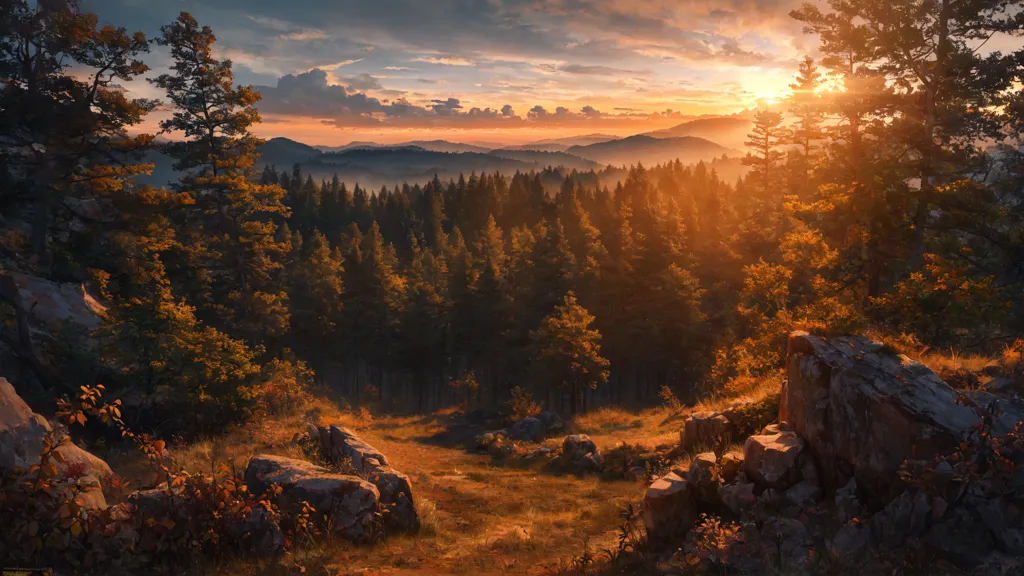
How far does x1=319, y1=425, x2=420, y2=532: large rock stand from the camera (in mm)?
10883

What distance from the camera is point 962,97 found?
23.8 meters

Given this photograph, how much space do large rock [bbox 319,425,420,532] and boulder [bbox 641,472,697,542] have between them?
4731mm

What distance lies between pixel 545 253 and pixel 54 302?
1406 inches

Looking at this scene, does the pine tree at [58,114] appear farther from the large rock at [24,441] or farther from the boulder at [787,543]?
the boulder at [787,543]

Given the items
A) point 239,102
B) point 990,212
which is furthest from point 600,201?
point 990,212

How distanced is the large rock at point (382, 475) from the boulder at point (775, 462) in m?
6.40

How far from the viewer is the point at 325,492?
395 inches

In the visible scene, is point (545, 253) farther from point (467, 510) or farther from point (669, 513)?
point (669, 513)

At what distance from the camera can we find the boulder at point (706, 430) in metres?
12.8

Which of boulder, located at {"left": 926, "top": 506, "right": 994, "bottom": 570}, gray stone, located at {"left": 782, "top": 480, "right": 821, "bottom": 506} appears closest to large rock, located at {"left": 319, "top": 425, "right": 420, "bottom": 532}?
gray stone, located at {"left": 782, "top": 480, "right": 821, "bottom": 506}

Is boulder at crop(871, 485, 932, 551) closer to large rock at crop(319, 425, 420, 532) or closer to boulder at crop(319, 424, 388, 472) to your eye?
large rock at crop(319, 425, 420, 532)

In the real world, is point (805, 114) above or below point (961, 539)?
above

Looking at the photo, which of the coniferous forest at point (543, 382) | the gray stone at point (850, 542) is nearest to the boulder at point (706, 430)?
the coniferous forest at point (543, 382)

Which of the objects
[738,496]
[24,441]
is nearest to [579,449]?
[738,496]
